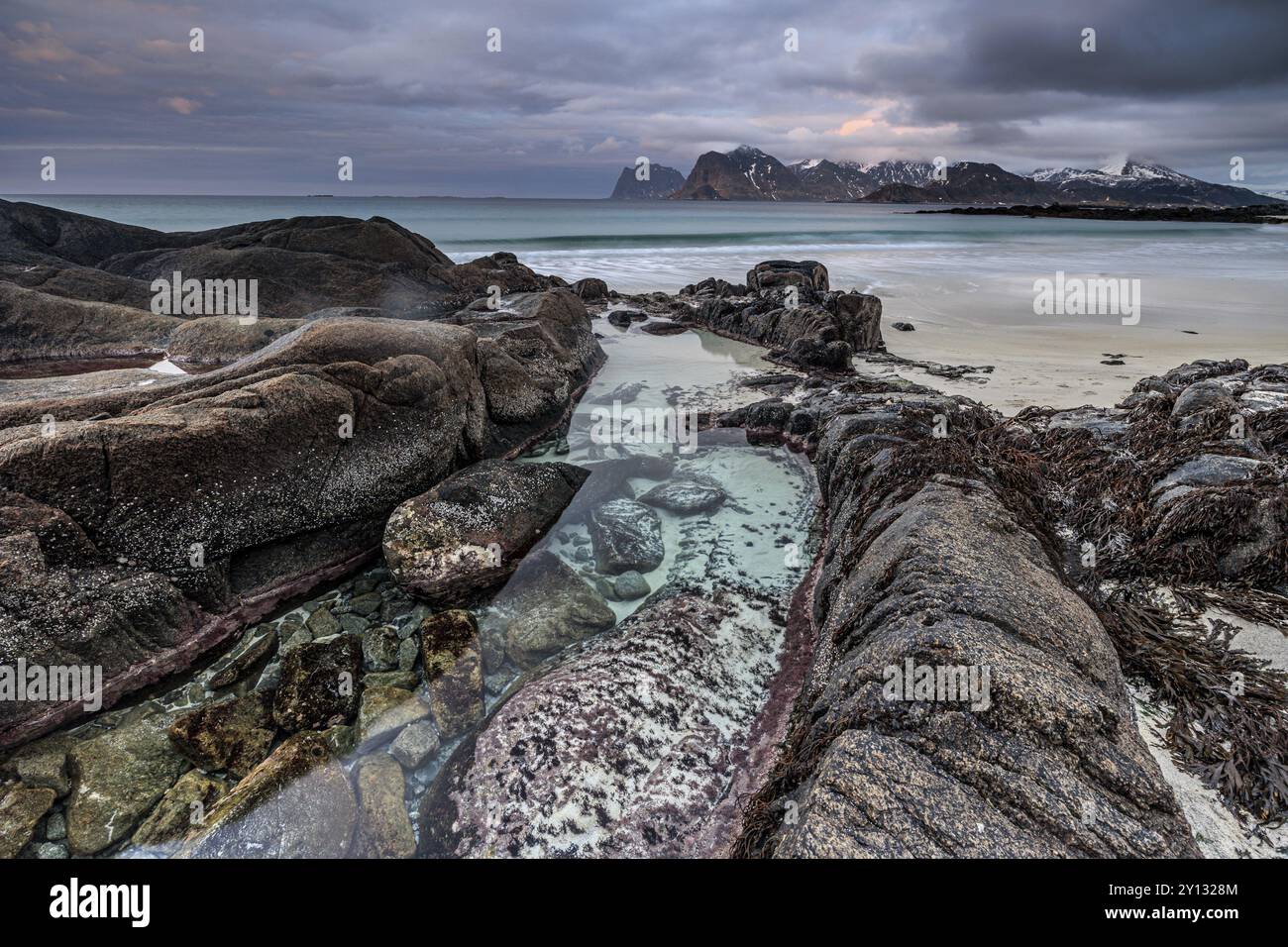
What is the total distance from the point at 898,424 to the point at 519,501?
4.50 m

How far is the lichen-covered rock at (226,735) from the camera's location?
4.23 meters

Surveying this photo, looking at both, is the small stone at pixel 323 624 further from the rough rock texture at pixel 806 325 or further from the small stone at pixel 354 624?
the rough rock texture at pixel 806 325

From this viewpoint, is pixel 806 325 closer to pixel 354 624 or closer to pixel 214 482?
pixel 354 624

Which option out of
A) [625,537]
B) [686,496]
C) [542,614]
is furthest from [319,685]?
[686,496]

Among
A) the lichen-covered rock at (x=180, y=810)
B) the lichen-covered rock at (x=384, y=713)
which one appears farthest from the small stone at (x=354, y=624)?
the lichen-covered rock at (x=180, y=810)

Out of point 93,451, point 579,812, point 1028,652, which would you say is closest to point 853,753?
point 1028,652

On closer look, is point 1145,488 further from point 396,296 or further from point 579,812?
point 396,296

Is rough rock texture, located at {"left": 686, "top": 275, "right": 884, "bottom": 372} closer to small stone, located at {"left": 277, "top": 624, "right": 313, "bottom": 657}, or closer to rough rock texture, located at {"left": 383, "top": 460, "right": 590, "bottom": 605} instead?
rough rock texture, located at {"left": 383, "top": 460, "right": 590, "bottom": 605}

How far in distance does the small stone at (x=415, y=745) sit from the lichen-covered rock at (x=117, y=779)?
1.47 m

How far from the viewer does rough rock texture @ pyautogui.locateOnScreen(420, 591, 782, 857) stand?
144 inches

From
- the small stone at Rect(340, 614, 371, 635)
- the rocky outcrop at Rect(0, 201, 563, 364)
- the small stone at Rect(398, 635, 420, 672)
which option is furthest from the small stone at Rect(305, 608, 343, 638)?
the rocky outcrop at Rect(0, 201, 563, 364)

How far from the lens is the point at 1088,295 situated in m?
25.0

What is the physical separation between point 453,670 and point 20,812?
2.68m

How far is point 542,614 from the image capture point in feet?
18.2
